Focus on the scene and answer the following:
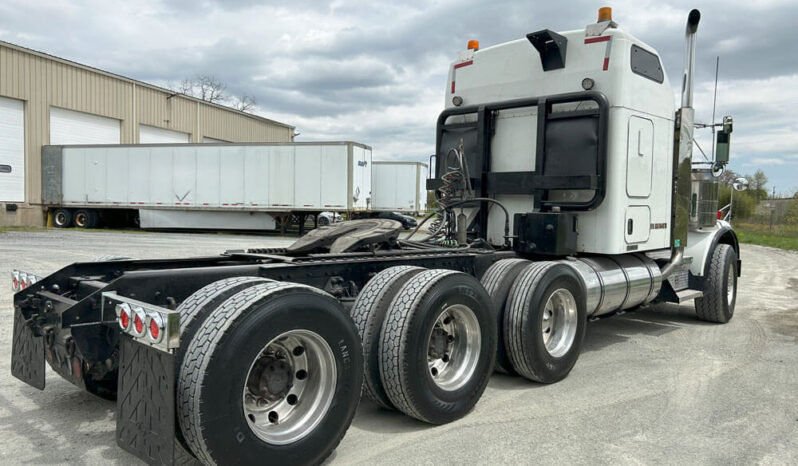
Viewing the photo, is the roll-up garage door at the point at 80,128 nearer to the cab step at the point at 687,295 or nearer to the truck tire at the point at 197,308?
the cab step at the point at 687,295

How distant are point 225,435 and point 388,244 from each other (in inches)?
109

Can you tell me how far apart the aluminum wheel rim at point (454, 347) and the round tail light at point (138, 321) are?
77.1 inches

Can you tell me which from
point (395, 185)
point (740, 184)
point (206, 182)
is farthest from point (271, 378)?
point (395, 185)

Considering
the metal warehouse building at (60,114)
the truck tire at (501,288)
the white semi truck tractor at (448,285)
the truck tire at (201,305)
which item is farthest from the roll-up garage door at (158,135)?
the truck tire at (201,305)

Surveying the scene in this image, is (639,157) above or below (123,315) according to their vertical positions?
above

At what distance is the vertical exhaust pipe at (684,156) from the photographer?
675 cm

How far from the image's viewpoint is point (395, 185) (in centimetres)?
2998

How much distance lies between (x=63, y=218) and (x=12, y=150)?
3.39 metres

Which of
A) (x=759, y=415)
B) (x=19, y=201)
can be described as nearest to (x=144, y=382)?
(x=759, y=415)

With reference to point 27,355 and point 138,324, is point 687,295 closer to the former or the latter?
point 138,324

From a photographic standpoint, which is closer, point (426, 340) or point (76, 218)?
point (426, 340)

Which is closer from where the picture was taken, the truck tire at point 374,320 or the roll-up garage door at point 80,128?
the truck tire at point 374,320

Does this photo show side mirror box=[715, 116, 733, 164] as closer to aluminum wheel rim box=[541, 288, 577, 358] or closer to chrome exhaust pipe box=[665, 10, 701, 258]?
chrome exhaust pipe box=[665, 10, 701, 258]

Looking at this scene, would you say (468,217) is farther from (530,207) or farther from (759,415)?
(759,415)
